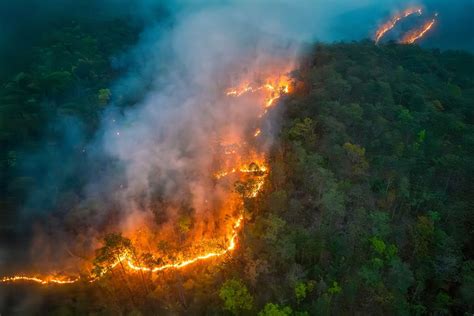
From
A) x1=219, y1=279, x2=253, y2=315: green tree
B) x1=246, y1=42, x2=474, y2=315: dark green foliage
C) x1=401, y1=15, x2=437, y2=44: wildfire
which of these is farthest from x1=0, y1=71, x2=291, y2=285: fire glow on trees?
x1=401, y1=15, x2=437, y2=44: wildfire

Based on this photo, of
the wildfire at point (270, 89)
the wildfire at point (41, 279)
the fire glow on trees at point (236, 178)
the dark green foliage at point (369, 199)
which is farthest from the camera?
the wildfire at point (270, 89)

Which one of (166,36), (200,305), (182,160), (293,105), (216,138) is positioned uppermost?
(166,36)

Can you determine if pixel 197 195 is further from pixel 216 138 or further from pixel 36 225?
pixel 36 225

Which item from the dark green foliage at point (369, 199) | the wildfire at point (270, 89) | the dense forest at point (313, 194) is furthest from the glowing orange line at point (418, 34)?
the wildfire at point (270, 89)

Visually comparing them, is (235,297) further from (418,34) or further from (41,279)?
(418,34)

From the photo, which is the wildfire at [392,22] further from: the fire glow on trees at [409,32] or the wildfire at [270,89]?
the wildfire at [270,89]

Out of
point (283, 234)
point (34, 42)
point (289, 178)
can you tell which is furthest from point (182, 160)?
point (34, 42)
